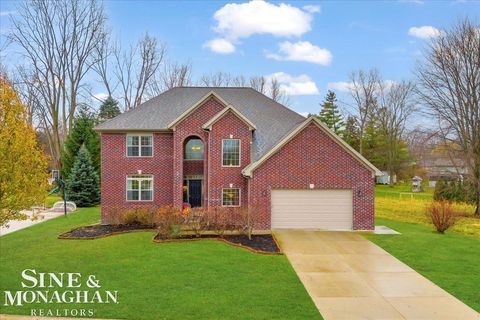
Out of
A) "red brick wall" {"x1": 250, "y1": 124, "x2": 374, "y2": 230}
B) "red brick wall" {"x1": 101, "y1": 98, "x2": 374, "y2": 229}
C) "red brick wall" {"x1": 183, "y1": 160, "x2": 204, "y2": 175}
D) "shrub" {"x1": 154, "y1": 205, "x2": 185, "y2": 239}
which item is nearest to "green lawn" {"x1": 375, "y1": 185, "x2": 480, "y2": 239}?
"red brick wall" {"x1": 250, "y1": 124, "x2": 374, "y2": 230}

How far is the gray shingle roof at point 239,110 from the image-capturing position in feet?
67.9

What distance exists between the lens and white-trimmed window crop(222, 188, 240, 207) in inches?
767

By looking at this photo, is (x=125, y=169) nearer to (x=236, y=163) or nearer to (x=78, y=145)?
(x=236, y=163)

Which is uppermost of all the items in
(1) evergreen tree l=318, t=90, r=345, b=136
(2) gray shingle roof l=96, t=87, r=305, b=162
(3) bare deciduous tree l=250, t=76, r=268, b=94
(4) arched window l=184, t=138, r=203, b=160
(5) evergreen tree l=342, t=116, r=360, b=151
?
(3) bare deciduous tree l=250, t=76, r=268, b=94

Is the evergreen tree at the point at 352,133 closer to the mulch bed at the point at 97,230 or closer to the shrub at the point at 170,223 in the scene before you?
the mulch bed at the point at 97,230

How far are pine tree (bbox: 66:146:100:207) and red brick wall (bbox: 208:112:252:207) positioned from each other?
15366 mm

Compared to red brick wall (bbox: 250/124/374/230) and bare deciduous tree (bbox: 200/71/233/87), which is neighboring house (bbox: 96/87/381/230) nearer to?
red brick wall (bbox: 250/124/374/230)

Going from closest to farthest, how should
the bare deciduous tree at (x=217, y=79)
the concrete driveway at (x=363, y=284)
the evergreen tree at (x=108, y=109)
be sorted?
the concrete driveway at (x=363, y=284) < the evergreen tree at (x=108, y=109) < the bare deciduous tree at (x=217, y=79)

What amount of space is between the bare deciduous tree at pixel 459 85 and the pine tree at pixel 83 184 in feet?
89.0

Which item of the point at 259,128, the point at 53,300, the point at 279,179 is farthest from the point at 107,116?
the point at 53,300

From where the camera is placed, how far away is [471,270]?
11719mm

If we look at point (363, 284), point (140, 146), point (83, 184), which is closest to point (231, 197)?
point (140, 146)

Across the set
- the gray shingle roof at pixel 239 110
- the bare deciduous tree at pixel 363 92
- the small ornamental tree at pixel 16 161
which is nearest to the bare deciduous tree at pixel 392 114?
the bare deciduous tree at pixel 363 92

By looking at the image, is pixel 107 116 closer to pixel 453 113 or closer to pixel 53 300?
pixel 453 113
